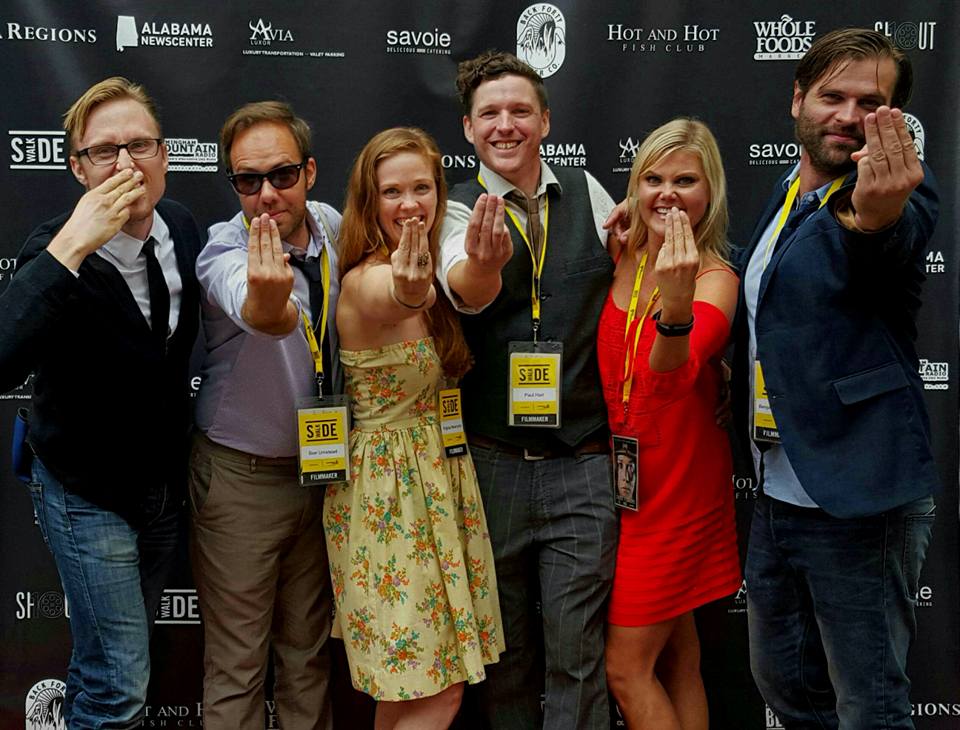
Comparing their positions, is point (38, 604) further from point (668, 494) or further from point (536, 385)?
point (668, 494)

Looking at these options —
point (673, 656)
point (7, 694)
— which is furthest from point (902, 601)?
point (7, 694)

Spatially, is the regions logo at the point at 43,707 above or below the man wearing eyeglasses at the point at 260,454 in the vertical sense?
below

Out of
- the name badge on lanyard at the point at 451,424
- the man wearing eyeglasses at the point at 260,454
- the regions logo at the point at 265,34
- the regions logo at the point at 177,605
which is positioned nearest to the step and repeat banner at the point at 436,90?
the regions logo at the point at 265,34

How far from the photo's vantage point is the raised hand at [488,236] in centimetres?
209

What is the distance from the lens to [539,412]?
2.48 m

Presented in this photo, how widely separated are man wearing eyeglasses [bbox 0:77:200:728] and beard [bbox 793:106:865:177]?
1541 mm

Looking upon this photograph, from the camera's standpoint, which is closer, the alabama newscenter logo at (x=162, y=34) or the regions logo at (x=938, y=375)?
the alabama newscenter logo at (x=162, y=34)

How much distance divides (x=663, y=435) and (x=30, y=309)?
4.94 feet

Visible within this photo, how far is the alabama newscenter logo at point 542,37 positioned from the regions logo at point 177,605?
2034 millimetres

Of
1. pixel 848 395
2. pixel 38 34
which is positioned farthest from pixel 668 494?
pixel 38 34

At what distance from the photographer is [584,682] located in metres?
2.49

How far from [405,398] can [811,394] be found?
97 centimetres

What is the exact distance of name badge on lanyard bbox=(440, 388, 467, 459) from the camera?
248cm

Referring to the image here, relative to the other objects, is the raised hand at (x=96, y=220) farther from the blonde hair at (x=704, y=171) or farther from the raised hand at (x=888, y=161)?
the raised hand at (x=888, y=161)
